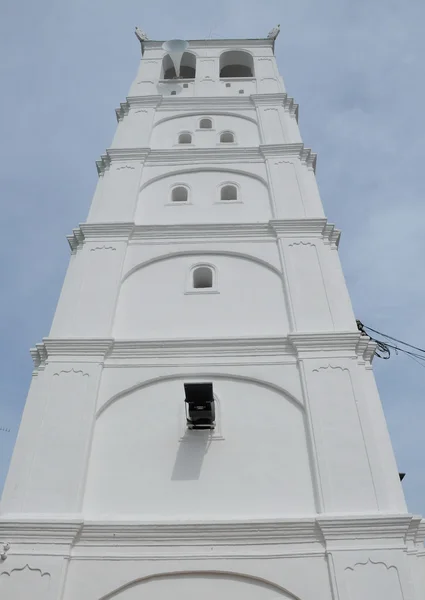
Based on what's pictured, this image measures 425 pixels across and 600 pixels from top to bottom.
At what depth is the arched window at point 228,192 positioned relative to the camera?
44.3 feet

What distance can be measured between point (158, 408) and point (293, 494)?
→ 7.46 feet

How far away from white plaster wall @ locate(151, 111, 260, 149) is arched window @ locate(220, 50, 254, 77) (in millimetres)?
5837

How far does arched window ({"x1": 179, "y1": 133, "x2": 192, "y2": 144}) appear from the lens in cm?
1590

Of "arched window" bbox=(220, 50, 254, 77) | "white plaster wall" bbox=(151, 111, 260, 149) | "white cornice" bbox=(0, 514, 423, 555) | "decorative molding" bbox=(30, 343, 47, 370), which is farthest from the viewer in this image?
"arched window" bbox=(220, 50, 254, 77)

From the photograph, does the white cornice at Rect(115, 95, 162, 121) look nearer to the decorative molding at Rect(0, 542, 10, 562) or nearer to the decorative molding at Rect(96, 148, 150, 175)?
the decorative molding at Rect(96, 148, 150, 175)

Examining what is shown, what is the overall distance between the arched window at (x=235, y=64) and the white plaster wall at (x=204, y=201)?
9.43 m

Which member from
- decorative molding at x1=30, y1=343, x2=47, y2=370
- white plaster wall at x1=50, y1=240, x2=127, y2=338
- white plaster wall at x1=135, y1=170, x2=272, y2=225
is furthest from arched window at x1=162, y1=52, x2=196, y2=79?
decorative molding at x1=30, y1=343, x2=47, y2=370

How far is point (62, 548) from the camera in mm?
6934

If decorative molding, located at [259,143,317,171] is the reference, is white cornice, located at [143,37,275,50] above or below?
above

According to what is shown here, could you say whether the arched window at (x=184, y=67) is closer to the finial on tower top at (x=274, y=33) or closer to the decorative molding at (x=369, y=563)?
the finial on tower top at (x=274, y=33)

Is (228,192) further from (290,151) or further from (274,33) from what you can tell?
(274,33)

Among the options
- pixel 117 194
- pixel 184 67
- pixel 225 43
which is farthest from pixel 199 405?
pixel 225 43

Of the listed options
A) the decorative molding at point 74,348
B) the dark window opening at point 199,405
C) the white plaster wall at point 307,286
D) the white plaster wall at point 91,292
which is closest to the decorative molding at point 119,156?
the white plaster wall at point 91,292

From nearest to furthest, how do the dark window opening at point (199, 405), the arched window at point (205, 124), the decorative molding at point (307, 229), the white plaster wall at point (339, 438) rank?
the white plaster wall at point (339, 438), the dark window opening at point (199, 405), the decorative molding at point (307, 229), the arched window at point (205, 124)
